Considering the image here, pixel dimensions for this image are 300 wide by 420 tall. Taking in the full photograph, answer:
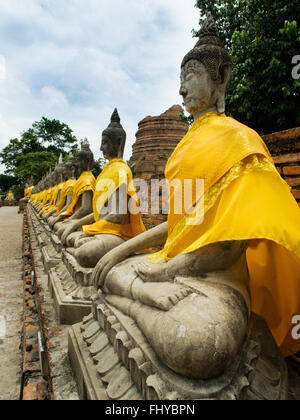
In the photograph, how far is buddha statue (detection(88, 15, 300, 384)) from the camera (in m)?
1.13

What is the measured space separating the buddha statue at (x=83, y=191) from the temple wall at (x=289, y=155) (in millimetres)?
2369

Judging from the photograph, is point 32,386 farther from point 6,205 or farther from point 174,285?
point 6,205

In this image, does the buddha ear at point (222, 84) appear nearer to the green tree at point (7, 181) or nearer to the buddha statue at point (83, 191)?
the buddha statue at point (83, 191)

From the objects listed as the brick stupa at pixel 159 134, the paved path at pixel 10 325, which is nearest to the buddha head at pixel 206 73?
the paved path at pixel 10 325

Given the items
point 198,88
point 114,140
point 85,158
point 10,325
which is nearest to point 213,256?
point 198,88

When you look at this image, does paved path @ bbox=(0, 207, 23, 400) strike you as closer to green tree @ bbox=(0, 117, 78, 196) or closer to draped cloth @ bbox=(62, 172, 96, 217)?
draped cloth @ bbox=(62, 172, 96, 217)

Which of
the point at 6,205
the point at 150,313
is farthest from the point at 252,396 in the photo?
the point at 6,205

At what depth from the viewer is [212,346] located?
1.07 meters

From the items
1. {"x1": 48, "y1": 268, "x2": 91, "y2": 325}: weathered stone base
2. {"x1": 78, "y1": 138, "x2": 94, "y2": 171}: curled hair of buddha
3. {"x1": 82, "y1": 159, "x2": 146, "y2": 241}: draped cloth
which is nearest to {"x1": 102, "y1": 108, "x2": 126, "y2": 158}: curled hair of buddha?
{"x1": 82, "y1": 159, "x2": 146, "y2": 241}: draped cloth

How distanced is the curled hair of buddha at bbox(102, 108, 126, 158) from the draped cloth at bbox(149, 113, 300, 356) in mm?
1483

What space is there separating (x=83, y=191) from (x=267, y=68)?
3987 mm

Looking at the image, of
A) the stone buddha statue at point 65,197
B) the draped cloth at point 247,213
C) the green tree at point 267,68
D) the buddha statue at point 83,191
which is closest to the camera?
the draped cloth at point 247,213

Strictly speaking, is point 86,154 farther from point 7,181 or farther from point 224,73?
point 7,181

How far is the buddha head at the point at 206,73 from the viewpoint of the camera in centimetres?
170
